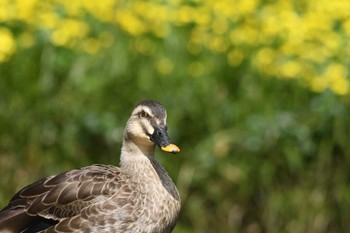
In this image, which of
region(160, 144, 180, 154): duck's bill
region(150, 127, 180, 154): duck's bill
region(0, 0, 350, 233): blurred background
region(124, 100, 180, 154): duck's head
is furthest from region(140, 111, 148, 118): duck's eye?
region(0, 0, 350, 233): blurred background

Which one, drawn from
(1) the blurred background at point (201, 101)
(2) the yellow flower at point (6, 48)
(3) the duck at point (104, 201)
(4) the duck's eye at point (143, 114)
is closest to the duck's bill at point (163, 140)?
(3) the duck at point (104, 201)

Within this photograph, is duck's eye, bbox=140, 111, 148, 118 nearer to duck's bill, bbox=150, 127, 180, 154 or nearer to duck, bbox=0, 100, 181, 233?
duck, bbox=0, 100, 181, 233

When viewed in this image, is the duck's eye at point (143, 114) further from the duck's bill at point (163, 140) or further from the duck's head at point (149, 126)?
the duck's bill at point (163, 140)

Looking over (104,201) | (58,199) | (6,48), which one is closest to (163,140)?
(104,201)

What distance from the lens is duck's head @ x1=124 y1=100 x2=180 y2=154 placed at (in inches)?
300

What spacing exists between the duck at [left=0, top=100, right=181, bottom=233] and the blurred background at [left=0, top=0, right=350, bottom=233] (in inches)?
63.5

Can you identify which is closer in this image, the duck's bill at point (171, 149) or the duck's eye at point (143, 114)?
the duck's bill at point (171, 149)

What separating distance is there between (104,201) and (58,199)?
28 cm

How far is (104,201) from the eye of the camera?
25.2 ft

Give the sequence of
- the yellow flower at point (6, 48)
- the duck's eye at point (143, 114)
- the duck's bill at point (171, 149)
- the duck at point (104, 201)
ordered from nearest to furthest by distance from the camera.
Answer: the duck's bill at point (171, 149)
the duck at point (104, 201)
the duck's eye at point (143, 114)
the yellow flower at point (6, 48)

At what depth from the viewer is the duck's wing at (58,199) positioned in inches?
301

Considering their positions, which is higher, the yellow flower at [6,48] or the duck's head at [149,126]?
the yellow flower at [6,48]

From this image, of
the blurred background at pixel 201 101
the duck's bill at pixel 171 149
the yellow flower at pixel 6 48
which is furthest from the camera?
the yellow flower at pixel 6 48

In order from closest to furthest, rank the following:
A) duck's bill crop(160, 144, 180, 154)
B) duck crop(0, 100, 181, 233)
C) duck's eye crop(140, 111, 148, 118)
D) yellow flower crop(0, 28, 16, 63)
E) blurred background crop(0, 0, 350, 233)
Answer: duck's bill crop(160, 144, 180, 154), duck crop(0, 100, 181, 233), duck's eye crop(140, 111, 148, 118), blurred background crop(0, 0, 350, 233), yellow flower crop(0, 28, 16, 63)
